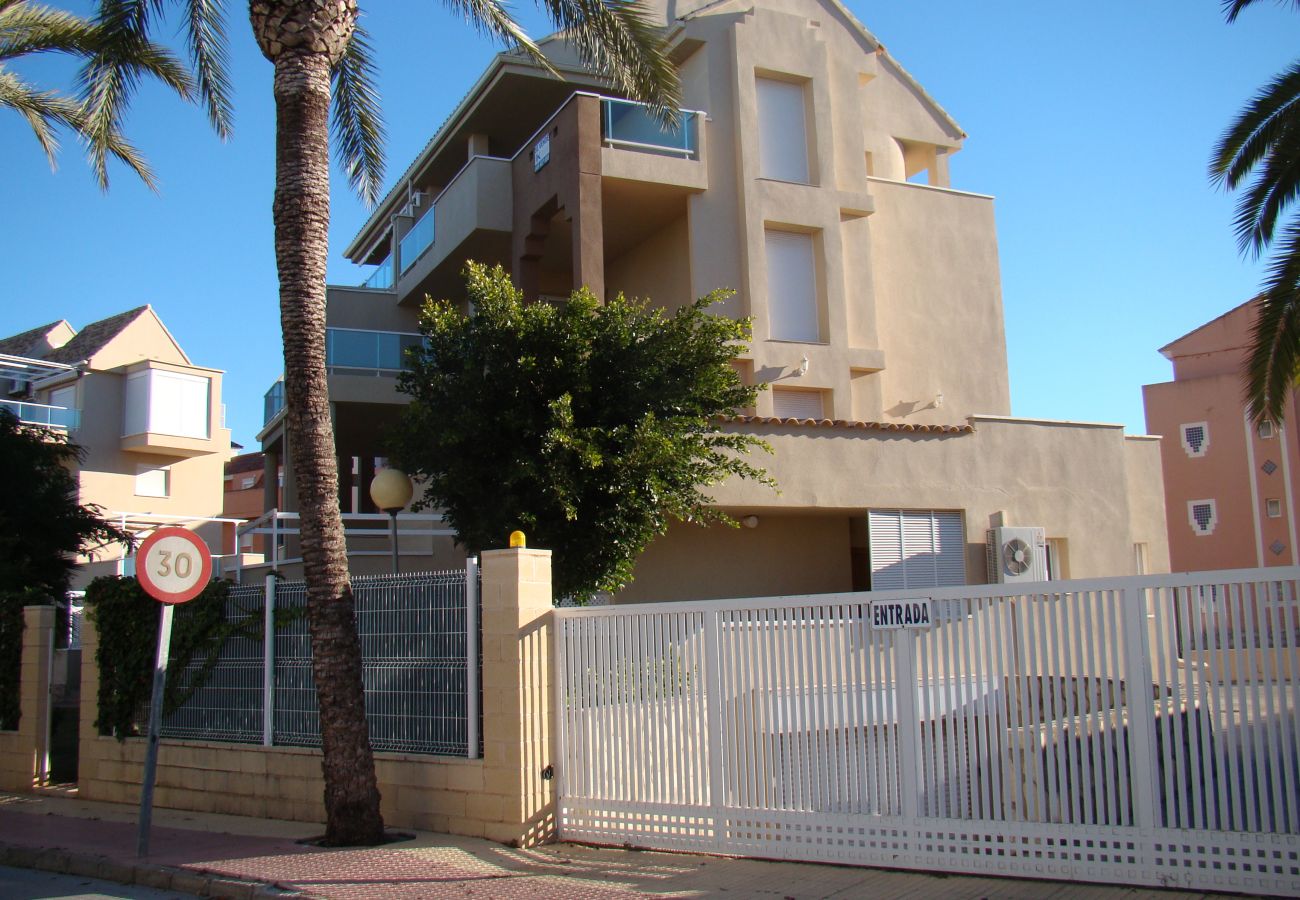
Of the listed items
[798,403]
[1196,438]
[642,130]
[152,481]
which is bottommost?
[798,403]

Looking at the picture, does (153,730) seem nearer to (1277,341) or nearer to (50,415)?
(1277,341)

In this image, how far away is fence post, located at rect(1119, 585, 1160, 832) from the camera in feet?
22.5

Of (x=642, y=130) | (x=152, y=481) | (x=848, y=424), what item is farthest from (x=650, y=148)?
(x=152, y=481)

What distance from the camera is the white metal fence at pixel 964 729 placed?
6.65 m

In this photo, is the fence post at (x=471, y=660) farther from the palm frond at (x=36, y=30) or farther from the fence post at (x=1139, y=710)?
the palm frond at (x=36, y=30)

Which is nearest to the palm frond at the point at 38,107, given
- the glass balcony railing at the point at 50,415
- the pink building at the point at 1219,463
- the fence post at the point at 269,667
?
the fence post at the point at 269,667

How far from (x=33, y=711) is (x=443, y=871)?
8.41m

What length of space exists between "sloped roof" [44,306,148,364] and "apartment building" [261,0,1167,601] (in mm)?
22864

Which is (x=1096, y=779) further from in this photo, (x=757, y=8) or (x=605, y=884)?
(x=757, y=8)

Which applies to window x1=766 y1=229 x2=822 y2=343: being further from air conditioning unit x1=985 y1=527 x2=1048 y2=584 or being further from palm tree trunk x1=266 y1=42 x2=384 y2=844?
palm tree trunk x1=266 y1=42 x2=384 y2=844

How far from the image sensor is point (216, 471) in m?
43.8

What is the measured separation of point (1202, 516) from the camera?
143 feet

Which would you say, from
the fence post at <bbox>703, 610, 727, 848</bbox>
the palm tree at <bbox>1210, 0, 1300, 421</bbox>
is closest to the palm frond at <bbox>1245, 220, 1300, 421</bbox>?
the palm tree at <bbox>1210, 0, 1300, 421</bbox>

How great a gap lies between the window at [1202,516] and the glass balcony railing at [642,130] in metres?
32.4
